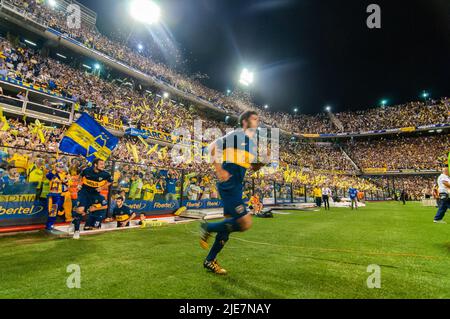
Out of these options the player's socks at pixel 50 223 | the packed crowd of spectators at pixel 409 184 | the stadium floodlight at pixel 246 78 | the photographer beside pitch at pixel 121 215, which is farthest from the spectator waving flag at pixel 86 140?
the stadium floodlight at pixel 246 78

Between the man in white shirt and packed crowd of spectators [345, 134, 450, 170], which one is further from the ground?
Result: packed crowd of spectators [345, 134, 450, 170]

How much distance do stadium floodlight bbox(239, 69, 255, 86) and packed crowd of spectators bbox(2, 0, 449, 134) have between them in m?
3.27

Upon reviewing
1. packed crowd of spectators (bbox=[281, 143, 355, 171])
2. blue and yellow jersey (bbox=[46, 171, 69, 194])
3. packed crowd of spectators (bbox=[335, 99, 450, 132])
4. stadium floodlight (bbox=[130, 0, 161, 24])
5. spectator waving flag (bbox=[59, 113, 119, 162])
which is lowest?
blue and yellow jersey (bbox=[46, 171, 69, 194])

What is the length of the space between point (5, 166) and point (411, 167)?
196 ft

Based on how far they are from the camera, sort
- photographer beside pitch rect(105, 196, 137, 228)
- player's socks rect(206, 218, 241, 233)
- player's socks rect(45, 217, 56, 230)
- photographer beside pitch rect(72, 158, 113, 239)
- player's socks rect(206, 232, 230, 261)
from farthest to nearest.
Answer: photographer beside pitch rect(105, 196, 137, 228) < player's socks rect(45, 217, 56, 230) < photographer beside pitch rect(72, 158, 113, 239) < player's socks rect(206, 232, 230, 261) < player's socks rect(206, 218, 241, 233)

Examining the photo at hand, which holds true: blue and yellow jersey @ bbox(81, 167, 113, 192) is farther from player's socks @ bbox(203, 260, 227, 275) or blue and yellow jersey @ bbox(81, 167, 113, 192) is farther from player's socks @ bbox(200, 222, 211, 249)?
player's socks @ bbox(203, 260, 227, 275)

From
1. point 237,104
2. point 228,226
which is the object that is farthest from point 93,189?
point 237,104

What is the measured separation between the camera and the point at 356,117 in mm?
59312

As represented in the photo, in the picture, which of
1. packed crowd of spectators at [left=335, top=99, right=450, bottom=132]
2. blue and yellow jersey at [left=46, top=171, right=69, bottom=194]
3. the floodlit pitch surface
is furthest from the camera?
packed crowd of spectators at [left=335, top=99, right=450, bottom=132]

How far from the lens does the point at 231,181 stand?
3514mm

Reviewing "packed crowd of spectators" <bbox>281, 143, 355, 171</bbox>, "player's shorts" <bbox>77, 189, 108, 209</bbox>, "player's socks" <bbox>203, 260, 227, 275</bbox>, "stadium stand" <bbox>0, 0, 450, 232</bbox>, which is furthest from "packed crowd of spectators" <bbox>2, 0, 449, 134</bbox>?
"player's socks" <bbox>203, 260, 227, 275</bbox>

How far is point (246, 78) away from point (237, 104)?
634 centimetres

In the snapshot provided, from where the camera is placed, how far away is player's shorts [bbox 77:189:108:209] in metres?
6.51

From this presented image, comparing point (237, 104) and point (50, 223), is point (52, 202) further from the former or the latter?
point (237, 104)
